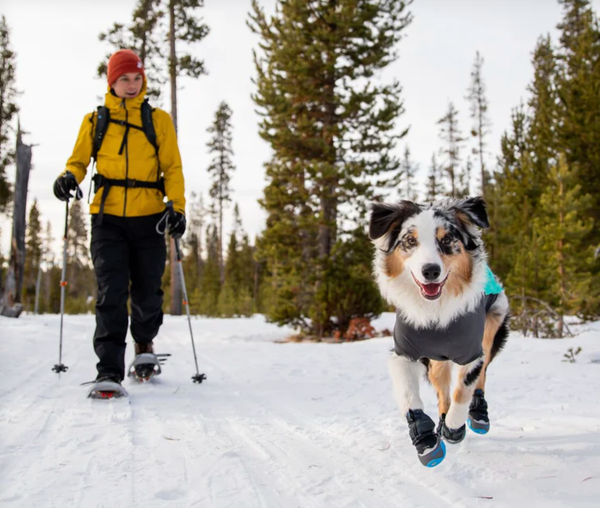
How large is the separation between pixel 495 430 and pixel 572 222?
12.8 metres

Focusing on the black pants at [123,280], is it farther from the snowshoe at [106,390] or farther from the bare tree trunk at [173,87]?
the bare tree trunk at [173,87]

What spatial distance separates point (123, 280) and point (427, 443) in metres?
3.08

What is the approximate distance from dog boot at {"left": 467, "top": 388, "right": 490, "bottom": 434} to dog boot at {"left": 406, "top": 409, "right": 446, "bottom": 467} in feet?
2.43

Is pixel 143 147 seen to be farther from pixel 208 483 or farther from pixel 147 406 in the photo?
pixel 208 483

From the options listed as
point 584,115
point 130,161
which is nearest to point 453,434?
point 130,161

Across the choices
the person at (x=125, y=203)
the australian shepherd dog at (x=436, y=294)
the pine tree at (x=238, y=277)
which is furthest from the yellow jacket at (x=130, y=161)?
the pine tree at (x=238, y=277)

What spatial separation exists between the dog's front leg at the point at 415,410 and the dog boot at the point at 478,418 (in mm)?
463

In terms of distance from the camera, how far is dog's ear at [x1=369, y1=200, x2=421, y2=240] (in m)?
3.04

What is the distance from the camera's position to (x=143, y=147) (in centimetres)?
441

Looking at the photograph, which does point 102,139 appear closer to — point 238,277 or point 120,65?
point 120,65

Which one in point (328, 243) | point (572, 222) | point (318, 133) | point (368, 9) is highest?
point (368, 9)

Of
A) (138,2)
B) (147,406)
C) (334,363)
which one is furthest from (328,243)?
(138,2)

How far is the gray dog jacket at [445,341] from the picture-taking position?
2746 millimetres

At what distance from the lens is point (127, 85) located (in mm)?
4383
